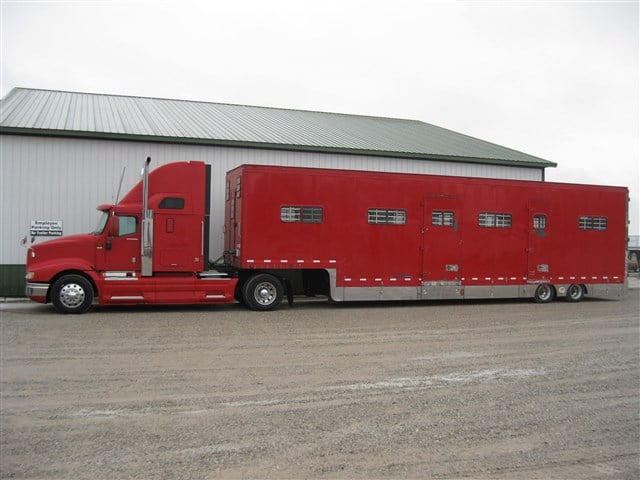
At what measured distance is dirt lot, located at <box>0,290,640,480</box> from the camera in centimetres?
482

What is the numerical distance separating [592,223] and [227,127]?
12.8 metres

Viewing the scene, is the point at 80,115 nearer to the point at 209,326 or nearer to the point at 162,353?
the point at 209,326

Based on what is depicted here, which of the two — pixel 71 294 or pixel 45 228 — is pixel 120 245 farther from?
pixel 45 228

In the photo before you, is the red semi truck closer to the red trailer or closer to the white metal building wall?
the red trailer

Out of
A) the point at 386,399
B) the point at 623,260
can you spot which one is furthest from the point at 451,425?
the point at 623,260

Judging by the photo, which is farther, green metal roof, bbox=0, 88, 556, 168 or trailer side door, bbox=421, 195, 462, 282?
green metal roof, bbox=0, 88, 556, 168

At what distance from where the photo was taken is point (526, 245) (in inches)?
688

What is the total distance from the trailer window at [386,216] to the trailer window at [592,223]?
616cm

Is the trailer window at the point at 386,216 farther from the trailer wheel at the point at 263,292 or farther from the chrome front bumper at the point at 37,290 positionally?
the chrome front bumper at the point at 37,290

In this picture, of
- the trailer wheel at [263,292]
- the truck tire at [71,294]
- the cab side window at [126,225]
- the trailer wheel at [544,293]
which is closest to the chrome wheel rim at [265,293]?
the trailer wheel at [263,292]

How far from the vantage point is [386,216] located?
1616 cm

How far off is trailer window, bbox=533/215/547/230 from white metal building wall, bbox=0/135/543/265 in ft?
30.0

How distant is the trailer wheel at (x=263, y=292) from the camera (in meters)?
15.1

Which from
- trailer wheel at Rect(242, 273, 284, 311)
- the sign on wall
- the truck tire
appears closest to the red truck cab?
the truck tire
